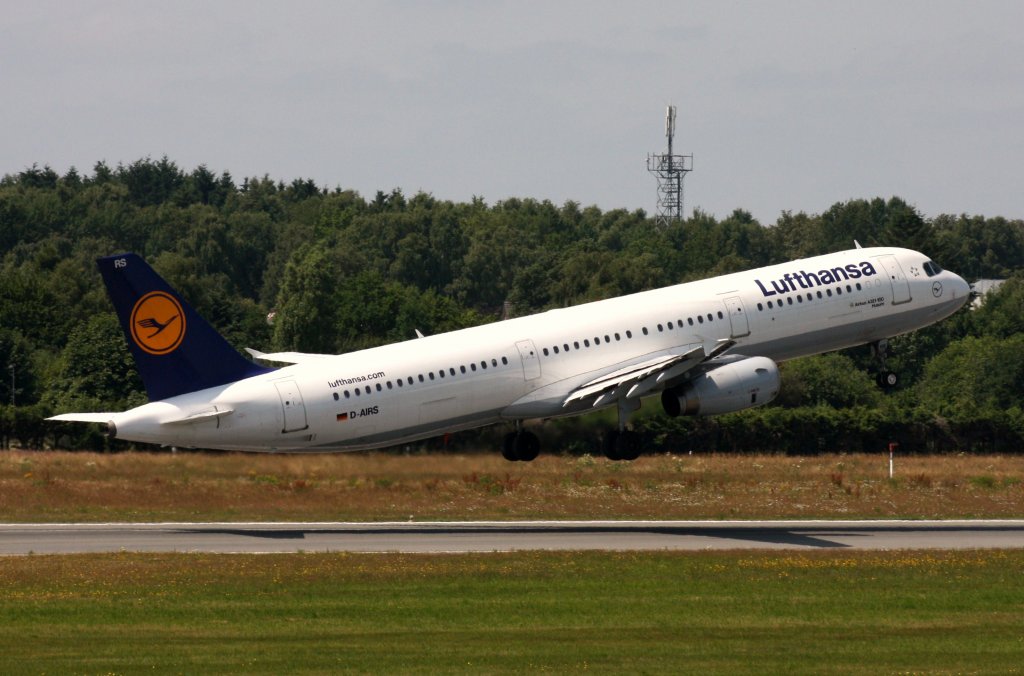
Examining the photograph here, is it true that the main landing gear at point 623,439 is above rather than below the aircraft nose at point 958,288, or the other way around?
below

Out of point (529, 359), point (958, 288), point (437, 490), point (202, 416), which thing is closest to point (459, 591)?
point (202, 416)

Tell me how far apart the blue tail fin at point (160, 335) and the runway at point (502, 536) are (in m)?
5.15

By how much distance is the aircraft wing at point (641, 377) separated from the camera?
199 feet

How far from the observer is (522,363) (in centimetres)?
6131

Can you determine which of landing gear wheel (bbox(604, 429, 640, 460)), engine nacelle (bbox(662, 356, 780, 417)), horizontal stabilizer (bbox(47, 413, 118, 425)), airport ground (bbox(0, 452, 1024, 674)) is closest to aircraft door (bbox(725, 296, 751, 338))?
engine nacelle (bbox(662, 356, 780, 417))

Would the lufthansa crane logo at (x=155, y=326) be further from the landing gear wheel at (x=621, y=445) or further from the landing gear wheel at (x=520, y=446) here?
the landing gear wheel at (x=621, y=445)

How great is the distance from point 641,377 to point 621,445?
315 cm

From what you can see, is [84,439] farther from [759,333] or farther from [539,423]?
[759,333]

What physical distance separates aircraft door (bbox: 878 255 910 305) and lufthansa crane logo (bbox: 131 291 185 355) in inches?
1052

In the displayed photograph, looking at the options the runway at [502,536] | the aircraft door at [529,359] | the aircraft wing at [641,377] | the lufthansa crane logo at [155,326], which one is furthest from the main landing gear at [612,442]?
the lufthansa crane logo at [155,326]

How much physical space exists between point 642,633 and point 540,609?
385 centimetres

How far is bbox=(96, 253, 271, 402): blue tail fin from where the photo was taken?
5650 cm

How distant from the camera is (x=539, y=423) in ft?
213

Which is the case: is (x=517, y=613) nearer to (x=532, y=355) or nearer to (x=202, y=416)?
(x=202, y=416)
